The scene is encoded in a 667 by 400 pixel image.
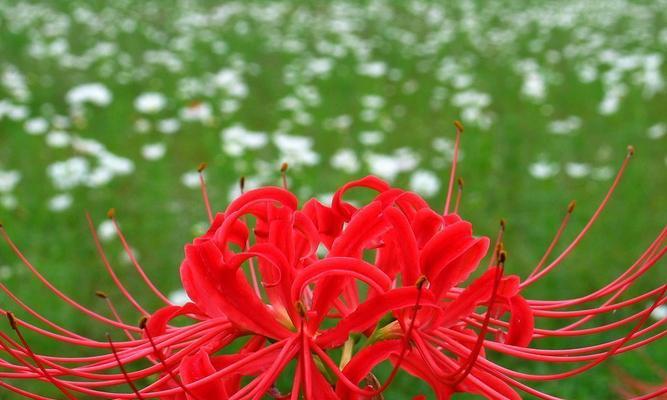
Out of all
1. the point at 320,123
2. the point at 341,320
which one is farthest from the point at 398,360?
the point at 320,123

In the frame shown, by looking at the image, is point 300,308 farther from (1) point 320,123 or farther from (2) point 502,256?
(1) point 320,123

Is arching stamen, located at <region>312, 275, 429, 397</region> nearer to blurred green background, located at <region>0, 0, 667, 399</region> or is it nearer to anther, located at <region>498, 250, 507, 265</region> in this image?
Result: anther, located at <region>498, 250, 507, 265</region>

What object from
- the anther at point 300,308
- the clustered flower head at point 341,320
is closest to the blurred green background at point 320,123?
the clustered flower head at point 341,320

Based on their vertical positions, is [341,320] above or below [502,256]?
below

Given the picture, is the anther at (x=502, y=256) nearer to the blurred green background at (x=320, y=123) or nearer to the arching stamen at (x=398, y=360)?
the arching stamen at (x=398, y=360)

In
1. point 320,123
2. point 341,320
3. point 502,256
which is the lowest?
point 320,123

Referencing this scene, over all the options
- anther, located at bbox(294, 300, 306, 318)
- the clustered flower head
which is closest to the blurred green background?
the clustered flower head

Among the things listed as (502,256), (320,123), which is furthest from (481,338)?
(320,123)

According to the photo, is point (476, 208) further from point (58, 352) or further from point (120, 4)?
point (120, 4)

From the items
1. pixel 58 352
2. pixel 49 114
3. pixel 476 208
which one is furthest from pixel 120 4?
pixel 58 352

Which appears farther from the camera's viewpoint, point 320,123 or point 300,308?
point 320,123
